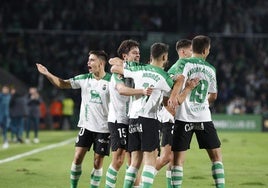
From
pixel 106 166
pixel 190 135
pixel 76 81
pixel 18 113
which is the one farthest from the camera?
pixel 18 113

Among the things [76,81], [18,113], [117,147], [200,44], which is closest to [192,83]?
[200,44]

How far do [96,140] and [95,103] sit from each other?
1.93ft

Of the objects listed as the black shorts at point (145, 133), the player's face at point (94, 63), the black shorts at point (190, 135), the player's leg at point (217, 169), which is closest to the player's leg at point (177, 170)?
the black shorts at point (190, 135)

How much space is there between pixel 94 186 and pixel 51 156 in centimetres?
985

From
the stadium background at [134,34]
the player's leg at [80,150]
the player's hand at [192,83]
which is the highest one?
the stadium background at [134,34]

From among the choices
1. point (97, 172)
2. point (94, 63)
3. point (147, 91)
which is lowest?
point (97, 172)

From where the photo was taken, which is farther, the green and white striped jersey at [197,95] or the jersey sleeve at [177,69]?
the green and white striped jersey at [197,95]

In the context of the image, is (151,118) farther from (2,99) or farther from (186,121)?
(2,99)

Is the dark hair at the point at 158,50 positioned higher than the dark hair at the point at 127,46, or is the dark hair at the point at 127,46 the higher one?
the dark hair at the point at 127,46

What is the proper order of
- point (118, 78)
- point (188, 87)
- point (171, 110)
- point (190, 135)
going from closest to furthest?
1. point (118, 78)
2. point (171, 110)
3. point (188, 87)
4. point (190, 135)

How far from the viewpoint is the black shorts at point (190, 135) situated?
12383 mm

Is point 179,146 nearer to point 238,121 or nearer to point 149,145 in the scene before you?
point 149,145

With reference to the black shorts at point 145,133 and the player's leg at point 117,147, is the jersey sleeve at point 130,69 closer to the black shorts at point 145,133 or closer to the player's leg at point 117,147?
the black shorts at point 145,133

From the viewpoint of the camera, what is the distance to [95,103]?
504 inches
